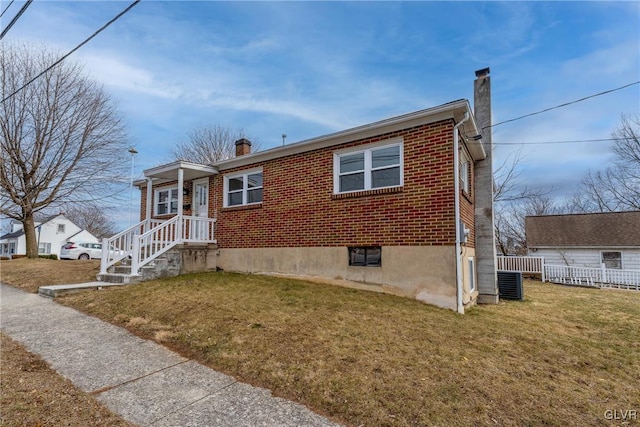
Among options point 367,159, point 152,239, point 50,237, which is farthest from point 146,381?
point 50,237

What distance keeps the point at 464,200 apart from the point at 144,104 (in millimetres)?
9989

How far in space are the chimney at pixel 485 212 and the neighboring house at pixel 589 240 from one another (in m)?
13.6

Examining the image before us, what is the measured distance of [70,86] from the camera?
17.7 meters

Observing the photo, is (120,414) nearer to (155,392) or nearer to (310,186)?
(155,392)

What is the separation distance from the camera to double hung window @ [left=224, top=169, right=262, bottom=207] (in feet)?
34.3

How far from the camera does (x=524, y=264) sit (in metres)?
18.1

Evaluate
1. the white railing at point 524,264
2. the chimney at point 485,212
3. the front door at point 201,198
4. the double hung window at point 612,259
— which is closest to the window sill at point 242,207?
the front door at point 201,198

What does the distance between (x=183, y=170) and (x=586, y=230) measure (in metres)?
22.3

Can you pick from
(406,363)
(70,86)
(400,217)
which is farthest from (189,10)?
(70,86)

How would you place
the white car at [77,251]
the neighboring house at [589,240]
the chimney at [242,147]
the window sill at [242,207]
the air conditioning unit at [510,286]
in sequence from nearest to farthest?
the air conditioning unit at [510,286] < the window sill at [242,207] < the chimney at [242,147] < the neighboring house at [589,240] < the white car at [77,251]

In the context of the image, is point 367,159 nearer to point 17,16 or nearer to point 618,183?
point 17,16

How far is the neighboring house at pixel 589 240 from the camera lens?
60.8 ft

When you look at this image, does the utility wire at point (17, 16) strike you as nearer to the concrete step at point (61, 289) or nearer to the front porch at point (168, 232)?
the front porch at point (168, 232)

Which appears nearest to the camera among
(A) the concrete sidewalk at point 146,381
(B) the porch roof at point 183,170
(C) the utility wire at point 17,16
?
(A) the concrete sidewalk at point 146,381
